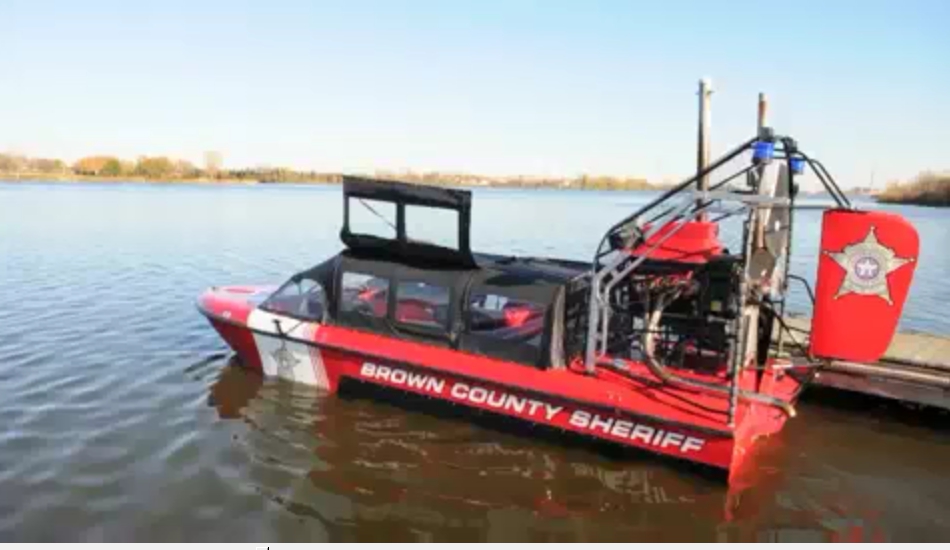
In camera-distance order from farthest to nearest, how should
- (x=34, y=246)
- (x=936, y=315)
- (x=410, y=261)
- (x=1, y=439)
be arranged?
1. (x=34, y=246)
2. (x=936, y=315)
3. (x=410, y=261)
4. (x=1, y=439)

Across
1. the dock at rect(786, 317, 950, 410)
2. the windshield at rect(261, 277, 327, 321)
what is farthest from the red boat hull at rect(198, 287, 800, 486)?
the dock at rect(786, 317, 950, 410)

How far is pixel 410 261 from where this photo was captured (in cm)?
793

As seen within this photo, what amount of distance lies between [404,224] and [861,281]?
4375mm

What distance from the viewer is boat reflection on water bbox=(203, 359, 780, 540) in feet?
18.9

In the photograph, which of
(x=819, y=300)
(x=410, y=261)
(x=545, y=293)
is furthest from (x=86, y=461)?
(x=819, y=300)

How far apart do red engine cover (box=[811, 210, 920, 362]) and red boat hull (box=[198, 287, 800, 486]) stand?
91 cm

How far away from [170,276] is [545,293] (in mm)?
12169

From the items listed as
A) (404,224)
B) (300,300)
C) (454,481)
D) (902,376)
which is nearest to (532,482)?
(454,481)

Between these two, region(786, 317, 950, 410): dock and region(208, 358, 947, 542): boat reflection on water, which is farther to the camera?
region(786, 317, 950, 410): dock

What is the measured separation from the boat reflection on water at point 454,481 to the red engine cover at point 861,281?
1.64 m

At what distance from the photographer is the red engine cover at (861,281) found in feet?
19.7

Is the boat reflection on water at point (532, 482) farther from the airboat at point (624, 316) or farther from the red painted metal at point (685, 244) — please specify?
the red painted metal at point (685, 244)

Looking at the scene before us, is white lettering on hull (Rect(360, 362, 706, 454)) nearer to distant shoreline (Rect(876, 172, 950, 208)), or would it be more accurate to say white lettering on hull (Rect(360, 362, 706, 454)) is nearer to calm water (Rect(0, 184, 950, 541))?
calm water (Rect(0, 184, 950, 541))

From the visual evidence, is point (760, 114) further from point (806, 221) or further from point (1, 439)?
point (806, 221)
